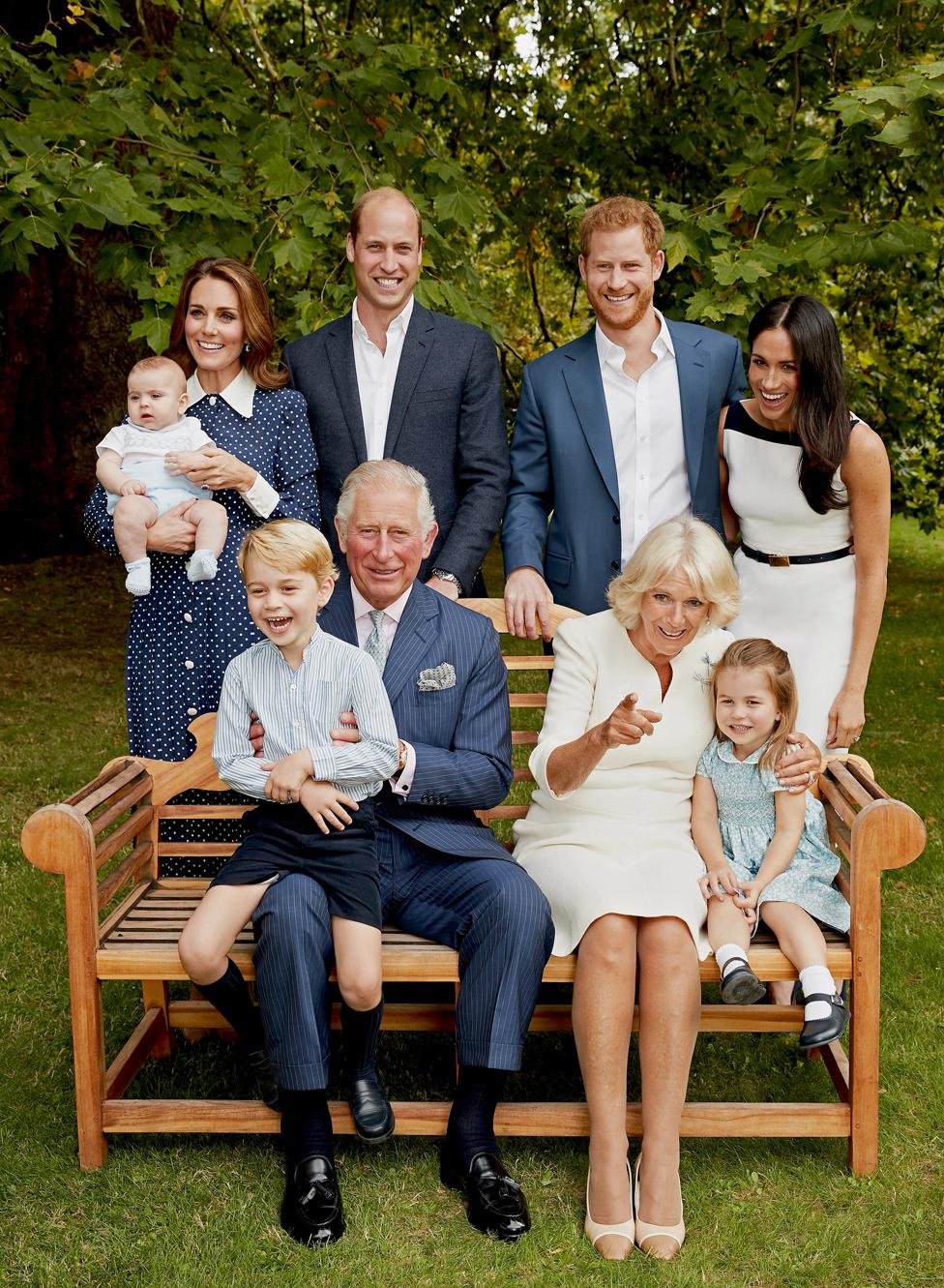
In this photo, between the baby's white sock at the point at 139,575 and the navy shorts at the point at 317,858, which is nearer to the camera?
the navy shorts at the point at 317,858

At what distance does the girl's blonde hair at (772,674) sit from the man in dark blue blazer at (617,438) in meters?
0.68

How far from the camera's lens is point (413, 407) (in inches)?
159

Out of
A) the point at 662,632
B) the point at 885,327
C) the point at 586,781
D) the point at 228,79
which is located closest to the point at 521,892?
the point at 586,781

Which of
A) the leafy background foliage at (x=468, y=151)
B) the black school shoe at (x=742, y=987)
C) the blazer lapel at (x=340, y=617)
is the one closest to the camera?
the black school shoe at (x=742, y=987)

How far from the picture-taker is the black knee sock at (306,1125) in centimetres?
308

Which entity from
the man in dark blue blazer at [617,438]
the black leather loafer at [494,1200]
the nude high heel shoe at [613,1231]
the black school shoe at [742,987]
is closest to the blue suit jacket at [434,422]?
the man in dark blue blazer at [617,438]

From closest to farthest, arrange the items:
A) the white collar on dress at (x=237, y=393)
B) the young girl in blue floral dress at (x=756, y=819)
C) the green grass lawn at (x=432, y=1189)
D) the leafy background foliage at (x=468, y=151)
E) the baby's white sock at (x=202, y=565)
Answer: the green grass lawn at (x=432, y=1189)
the young girl in blue floral dress at (x=756, y=819)
the baby's white sock at (x=202, y=565)
the white collar on dress at (x=237, y=393)
the leafy background foliage at (x=468, y=151)

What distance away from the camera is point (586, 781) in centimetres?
353

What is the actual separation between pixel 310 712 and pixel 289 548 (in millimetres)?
417

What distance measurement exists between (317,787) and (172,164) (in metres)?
4.21

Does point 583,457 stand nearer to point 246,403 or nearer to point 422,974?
point 246,403

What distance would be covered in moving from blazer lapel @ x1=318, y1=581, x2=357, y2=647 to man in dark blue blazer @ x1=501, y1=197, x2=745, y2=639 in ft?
2.04

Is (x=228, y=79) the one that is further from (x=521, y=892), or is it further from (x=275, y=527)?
(x=521, y=892)

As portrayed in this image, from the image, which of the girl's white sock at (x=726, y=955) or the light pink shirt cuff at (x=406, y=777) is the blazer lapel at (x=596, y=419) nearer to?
the light pink shirt cuff at (x=406, y=777)
